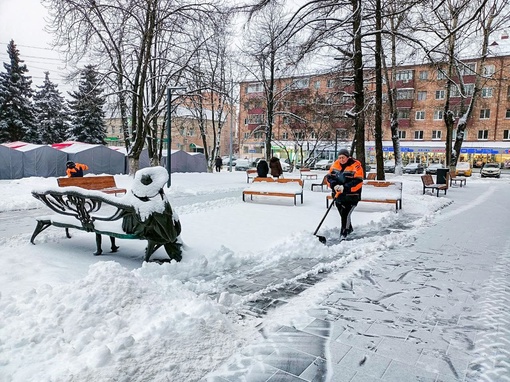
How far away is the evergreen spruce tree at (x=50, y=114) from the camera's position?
40750 mm

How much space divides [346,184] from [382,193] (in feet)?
13.0

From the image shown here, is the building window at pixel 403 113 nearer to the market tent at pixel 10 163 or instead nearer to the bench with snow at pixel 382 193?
the bench with snow at pixel 382 193

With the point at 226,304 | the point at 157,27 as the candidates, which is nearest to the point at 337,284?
the point at 226,304

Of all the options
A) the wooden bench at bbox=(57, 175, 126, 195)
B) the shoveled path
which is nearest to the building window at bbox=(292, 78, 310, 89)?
the wooden bench at bbox=(57, 175, 126, 195)

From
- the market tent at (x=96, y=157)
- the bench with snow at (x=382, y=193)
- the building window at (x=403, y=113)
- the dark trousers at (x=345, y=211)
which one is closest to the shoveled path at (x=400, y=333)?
the dark trousers at (x=345, y=211)

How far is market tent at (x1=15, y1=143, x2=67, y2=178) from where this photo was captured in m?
22.0

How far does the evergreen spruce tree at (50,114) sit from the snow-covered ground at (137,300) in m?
38.1

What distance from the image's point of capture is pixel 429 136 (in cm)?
5288

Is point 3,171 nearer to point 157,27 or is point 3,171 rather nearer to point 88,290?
point 157,27

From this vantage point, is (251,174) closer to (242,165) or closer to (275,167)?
(275,167)

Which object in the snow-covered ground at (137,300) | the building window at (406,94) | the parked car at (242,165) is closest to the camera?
the snow-covered ground at (137,300)

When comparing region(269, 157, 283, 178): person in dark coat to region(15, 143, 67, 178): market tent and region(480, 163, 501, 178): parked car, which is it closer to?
region(15, 143, 67, 178): market tent

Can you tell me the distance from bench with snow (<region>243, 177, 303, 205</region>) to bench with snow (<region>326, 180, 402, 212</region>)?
1.43m

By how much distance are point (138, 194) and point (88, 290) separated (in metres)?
1.75
